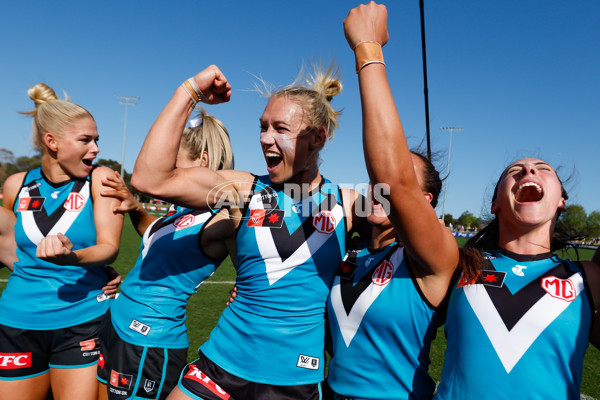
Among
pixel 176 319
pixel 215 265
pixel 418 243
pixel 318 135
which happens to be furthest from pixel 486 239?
pixel 176 319

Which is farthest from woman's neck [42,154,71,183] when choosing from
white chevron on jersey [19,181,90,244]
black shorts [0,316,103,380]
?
black shorts [0,316,103,380]

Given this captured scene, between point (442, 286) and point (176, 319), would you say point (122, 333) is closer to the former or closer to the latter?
point (176, 319)

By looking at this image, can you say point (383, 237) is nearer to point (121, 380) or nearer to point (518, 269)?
point (518, 269)

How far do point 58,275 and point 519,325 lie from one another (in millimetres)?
2823

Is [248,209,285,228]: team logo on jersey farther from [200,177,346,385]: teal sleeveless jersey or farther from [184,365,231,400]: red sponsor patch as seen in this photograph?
[184,365,231,400]: red sponsor patch

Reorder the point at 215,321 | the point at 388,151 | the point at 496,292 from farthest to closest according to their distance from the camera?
the point at 215,321, the point at 496,292, the point at 388,151

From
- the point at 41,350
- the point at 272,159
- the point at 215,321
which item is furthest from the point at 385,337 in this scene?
the point at 215,321

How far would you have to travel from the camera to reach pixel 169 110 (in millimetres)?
1966

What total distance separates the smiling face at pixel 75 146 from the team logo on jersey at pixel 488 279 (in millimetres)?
Result: 2651

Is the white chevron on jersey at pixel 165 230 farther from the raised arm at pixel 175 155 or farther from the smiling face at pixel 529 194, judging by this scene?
the smiling face at pixel 529 194

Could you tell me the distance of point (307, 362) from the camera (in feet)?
7.06

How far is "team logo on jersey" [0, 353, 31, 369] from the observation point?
2725 mm

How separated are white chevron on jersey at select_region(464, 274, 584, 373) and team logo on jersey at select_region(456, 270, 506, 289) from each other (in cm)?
11

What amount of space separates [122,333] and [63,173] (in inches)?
50.5
